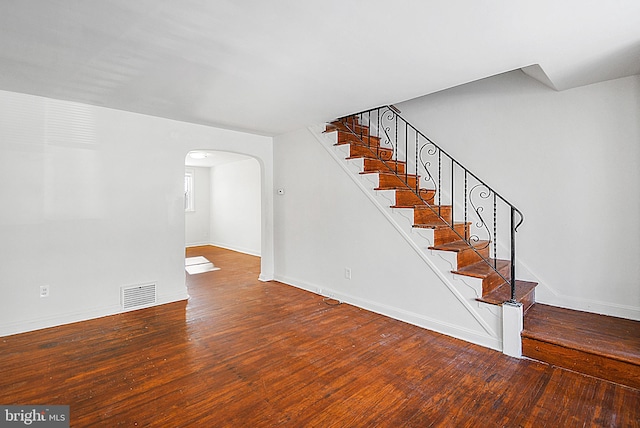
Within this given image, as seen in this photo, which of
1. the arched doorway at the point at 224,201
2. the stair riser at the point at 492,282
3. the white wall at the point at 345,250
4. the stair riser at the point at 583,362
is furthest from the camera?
the arched doorway at the point at 224,201

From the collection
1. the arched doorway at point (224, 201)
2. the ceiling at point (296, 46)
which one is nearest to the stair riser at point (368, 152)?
the ceiling at point (296, 46)

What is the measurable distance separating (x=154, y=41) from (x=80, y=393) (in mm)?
2404

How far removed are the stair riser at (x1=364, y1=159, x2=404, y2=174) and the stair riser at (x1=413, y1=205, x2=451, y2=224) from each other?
740 millimetres

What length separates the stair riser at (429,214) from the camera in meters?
3.47

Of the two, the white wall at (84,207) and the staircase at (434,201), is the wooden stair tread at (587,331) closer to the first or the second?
the staircase at (434,201)

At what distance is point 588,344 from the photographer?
2.42m

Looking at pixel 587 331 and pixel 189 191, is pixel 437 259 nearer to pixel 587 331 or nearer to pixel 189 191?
pixel 587 331

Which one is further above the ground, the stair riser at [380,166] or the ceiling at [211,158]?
the ceiling at [211,158]

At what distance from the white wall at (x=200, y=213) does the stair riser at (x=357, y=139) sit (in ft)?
20.4

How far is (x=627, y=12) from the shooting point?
1.83m

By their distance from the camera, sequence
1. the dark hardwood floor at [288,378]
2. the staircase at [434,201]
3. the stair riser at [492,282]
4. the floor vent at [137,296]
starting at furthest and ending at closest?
the floor vent at [137,296] < the staircase at [434,201] < the stair riser at [492,282] < the dark hardwood floor at [288,378]

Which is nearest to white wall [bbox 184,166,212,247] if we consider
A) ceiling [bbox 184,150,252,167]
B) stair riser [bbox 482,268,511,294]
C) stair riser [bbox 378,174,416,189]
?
ceiling [bbox 184,150,252,167]

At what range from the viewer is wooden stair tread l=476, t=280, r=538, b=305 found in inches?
113

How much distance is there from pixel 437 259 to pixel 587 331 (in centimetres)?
129
